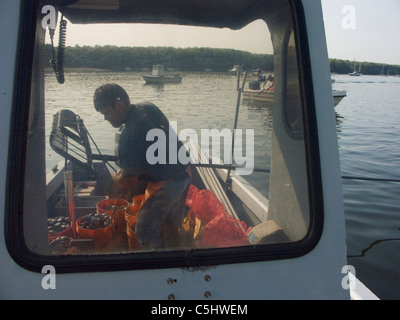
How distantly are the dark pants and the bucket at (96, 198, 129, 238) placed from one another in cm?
12

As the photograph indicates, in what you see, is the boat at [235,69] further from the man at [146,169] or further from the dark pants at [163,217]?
the dark pants at [163,217]

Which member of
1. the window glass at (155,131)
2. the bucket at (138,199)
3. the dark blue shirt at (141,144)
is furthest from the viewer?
the bucket at (138,199)

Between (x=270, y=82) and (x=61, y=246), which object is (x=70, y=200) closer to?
(x=61, y=246)

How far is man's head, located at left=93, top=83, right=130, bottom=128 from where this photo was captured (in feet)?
4.79

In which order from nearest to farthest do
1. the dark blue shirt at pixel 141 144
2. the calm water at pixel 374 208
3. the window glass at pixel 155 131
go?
the window glass at pixel 155 131 → the dark blue shirt at pixel 141 144 → the calm water at pixel 374 208

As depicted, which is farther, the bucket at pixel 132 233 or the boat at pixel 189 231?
the bucket at pixel 132 233

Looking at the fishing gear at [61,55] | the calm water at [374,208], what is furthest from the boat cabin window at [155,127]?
the calm water at [374,208]

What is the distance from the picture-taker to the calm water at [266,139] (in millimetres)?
1420

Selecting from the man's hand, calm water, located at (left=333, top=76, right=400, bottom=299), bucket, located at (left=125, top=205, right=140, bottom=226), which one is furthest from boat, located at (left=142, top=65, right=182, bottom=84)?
calm water, located at (left=333, top=76, right=400, bottom=299)

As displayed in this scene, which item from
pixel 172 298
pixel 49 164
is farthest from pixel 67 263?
pixel 49 164

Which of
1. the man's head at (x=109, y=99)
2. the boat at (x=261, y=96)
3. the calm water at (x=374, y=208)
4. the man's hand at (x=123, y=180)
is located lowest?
the calm water at (x=374, y=208)

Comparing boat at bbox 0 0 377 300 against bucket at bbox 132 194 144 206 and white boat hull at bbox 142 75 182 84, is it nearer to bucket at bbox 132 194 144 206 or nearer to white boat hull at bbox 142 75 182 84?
white boat hull at bbox 142 75 182 84

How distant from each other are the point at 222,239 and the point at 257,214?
0.74m
